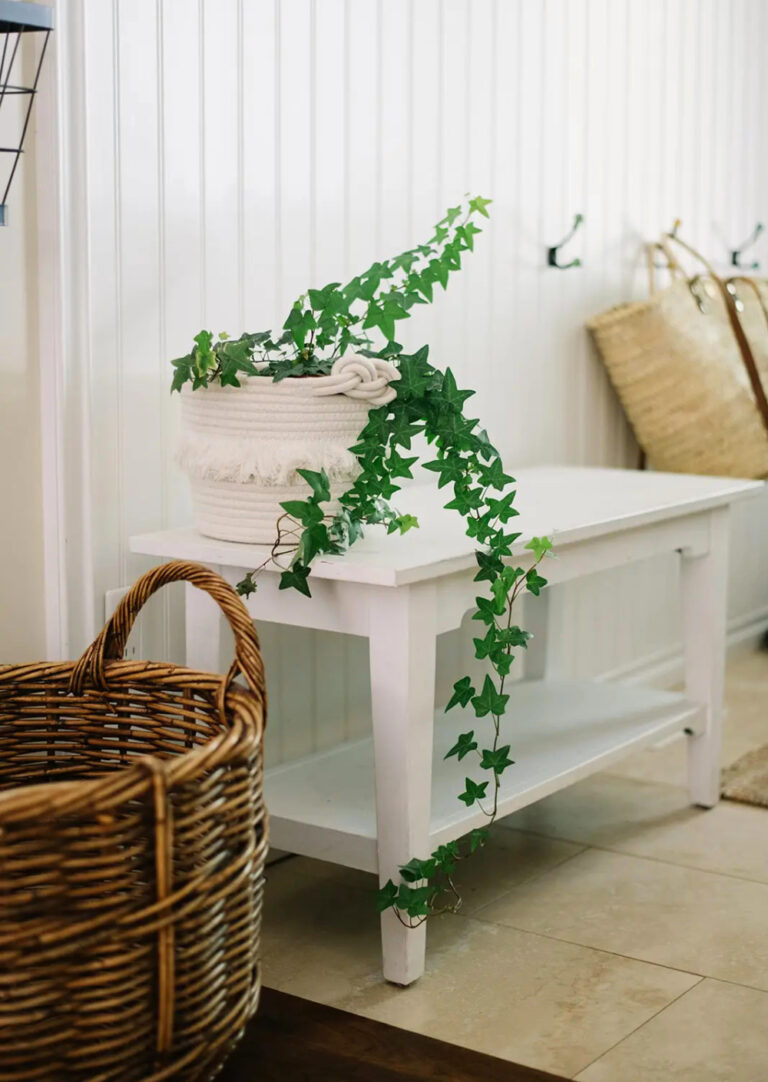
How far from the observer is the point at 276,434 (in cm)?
159

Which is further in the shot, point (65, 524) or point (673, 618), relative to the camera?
point (673, 618)

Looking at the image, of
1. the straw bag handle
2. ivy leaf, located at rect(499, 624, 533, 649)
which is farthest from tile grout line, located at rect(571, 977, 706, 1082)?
the straw bag handle

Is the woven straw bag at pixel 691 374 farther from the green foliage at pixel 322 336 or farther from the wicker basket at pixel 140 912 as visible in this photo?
the wicker basket at pixel 140 912

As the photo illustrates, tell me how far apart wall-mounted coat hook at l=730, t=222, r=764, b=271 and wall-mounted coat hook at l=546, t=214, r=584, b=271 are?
0.86 metres

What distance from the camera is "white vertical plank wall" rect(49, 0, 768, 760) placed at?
1724mm

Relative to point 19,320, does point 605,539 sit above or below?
below

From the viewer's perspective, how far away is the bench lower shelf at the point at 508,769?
5.63ft

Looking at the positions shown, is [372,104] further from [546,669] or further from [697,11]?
[697,11]

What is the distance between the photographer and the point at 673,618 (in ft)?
10.7

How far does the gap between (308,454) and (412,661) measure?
272 mm

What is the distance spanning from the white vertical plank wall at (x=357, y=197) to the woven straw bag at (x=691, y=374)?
80mm

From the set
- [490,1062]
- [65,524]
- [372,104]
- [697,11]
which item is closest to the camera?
[490,1062]

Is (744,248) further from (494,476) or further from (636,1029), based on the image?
(636,1029)

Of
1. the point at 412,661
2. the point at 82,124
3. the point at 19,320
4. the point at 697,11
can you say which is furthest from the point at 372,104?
the point at 697,11
